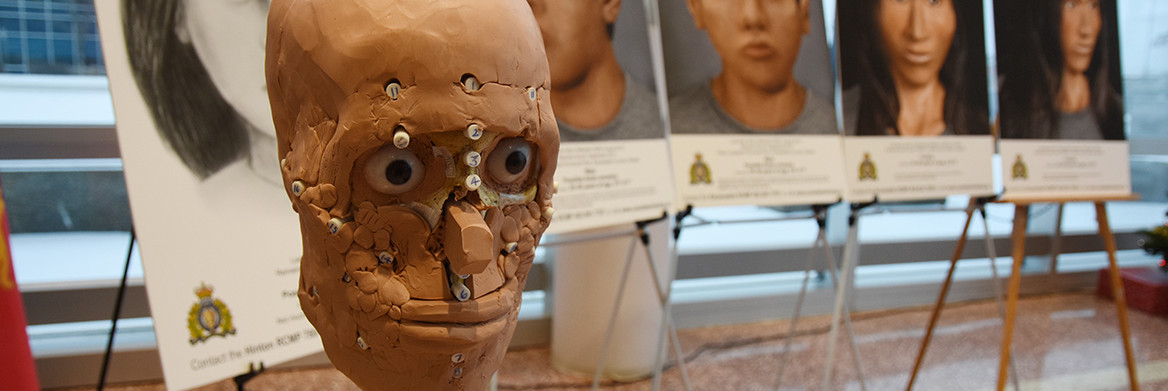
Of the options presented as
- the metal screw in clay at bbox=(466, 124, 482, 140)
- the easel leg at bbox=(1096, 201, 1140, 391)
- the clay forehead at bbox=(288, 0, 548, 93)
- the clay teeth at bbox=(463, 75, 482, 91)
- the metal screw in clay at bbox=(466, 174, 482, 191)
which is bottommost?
the easel leg at bbox=(1096, 201, 1140, 391)

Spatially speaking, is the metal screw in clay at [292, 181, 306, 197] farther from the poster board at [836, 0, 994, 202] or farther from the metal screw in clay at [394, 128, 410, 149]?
the poster board at [836, 0, 994, 202]

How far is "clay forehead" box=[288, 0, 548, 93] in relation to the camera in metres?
0.96

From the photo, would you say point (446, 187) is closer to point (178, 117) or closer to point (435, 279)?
point (435, 279)

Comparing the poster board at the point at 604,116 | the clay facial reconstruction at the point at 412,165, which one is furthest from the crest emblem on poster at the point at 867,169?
the clay facial reconstruction at the point at 412,165

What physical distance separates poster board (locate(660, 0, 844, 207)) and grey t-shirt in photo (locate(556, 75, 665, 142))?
0.29 ft

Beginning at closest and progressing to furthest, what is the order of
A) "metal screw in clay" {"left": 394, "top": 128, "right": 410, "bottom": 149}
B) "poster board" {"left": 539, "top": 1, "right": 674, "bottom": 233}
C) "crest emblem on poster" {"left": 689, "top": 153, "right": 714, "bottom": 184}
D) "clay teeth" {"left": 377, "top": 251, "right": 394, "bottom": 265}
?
"metal screw in clay" {"left": 394, "top": 128, "right": 410, "bottom": 149}
"clay teeth" {"left": 377, "top": 251, "right": 394, "bottom": 265}
"poster board" {"left": 539, "top": 1, "right": 674, "bottom": 233}
"crest emblem on poster" {"left": 689, "top": 153, "right": 714, "bottom": 184}

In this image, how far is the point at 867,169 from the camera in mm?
2443

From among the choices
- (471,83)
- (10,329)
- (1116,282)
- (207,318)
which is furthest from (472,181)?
(1116,282)

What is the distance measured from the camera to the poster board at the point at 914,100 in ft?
8.01

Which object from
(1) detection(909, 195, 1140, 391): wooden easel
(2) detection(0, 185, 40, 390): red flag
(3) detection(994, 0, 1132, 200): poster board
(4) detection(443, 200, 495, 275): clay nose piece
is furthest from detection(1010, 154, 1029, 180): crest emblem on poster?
(2) detection(0, 185, 40, 390): red flag

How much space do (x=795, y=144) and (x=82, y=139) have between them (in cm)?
245

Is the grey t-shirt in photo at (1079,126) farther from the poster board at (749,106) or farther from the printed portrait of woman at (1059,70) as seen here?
the poster board at (749,106)

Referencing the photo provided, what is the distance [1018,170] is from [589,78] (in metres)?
1.73

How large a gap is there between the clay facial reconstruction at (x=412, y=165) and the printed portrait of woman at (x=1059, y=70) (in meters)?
2.33
